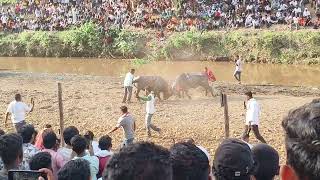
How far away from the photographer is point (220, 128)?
13.6 m

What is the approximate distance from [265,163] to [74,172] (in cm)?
143

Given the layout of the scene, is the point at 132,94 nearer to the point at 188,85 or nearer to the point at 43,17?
the point at 188,85

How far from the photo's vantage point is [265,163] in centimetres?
409

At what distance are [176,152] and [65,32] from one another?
108 ft

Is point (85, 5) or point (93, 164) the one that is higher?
point (85, 5)

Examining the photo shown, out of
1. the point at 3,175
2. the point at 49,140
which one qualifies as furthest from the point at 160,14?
the point at 3,175

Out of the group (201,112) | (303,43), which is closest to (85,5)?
(303,43)

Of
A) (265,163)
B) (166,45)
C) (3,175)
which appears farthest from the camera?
(166,45)

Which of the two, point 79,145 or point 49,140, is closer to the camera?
point 79,145

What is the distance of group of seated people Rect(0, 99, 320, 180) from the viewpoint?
226 centimetres

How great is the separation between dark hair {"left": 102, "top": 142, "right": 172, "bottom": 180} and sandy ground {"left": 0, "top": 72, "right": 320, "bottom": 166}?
7.91 metres

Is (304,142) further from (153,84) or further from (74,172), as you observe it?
(153,84)

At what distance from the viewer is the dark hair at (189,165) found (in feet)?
11.3

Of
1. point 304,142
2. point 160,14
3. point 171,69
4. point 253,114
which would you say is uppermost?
point 160,14
